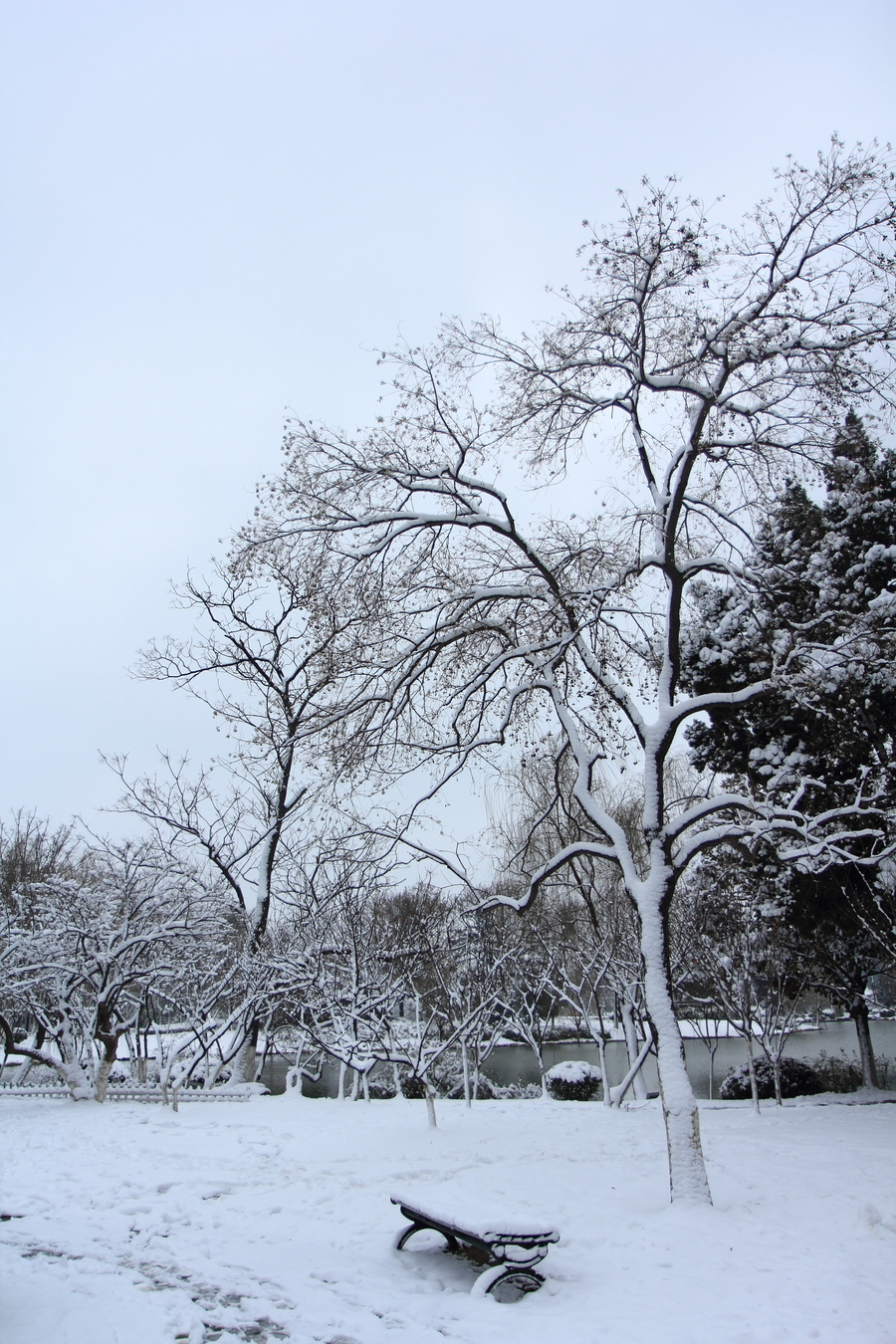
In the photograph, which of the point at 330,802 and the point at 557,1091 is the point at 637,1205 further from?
the point at 557,1091

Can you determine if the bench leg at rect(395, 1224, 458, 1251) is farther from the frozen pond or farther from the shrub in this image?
the frozen pond

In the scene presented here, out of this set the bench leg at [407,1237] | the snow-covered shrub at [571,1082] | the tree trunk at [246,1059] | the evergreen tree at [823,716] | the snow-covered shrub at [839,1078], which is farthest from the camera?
the snow-covered shrub at [571,1082]

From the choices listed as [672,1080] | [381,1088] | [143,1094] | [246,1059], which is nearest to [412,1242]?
[672,1080]

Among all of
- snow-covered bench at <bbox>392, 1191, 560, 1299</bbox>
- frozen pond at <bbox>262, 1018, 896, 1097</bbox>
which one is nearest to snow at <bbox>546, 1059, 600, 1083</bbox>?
frozen pond at <bbox>262, 1018, 896, 1097</bbox>

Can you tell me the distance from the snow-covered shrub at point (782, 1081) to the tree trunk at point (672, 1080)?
487 inches

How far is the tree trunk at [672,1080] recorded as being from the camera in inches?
274

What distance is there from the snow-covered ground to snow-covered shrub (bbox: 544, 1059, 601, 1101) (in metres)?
9.20

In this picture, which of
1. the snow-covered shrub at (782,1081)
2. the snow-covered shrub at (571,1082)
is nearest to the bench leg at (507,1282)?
the snow-covered shrub at (782,1081)

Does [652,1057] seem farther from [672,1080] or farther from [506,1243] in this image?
[506,1243]

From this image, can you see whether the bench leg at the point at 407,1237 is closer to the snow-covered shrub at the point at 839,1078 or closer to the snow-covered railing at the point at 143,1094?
the snow-covered railing at the point at 143,1094

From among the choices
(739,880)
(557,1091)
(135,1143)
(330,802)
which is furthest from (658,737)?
(557,1091)

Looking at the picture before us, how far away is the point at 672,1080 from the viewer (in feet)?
24.1

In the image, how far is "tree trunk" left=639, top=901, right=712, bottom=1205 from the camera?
6.97 m

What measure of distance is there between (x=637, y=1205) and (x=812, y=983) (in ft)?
40.1
